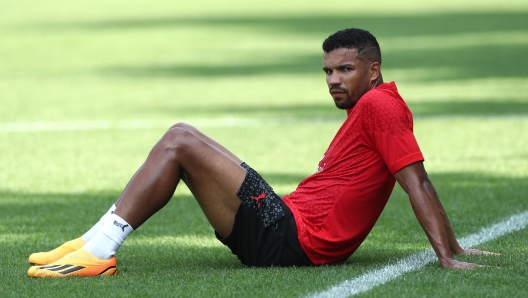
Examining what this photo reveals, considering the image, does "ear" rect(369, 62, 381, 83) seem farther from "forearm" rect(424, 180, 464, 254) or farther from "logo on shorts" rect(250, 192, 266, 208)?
"logo on shorts" rect(250, 192, 266, 208)

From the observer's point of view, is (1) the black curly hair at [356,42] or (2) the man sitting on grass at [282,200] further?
(1) the black curly hair at [356,42]

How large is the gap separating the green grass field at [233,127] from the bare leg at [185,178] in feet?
1.15

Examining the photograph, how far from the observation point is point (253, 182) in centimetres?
573

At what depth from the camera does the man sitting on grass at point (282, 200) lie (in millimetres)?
5609

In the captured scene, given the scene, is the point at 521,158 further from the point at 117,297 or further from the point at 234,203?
the point at 117,297

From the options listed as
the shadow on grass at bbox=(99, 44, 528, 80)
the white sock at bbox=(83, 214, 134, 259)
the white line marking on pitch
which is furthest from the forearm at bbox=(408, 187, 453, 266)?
the shadow on grass at bbox=(99, 44, 528, 80)

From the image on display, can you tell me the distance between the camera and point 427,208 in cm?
539

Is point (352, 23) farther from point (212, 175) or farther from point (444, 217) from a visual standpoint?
point (212, 175)

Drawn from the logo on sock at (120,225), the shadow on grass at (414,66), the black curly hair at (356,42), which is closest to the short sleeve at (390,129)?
the black curly hair at (356,42)

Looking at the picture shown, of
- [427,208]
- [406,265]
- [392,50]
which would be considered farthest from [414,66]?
[427,208]

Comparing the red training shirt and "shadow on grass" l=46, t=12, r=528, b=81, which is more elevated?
the red training shirt

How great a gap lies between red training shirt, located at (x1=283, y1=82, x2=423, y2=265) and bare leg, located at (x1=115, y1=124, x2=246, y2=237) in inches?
15.4

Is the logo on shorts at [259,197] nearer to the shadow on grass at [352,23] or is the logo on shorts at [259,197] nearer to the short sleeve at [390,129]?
the short sleeve at [390,129]

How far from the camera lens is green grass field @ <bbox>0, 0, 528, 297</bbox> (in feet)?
18.5
